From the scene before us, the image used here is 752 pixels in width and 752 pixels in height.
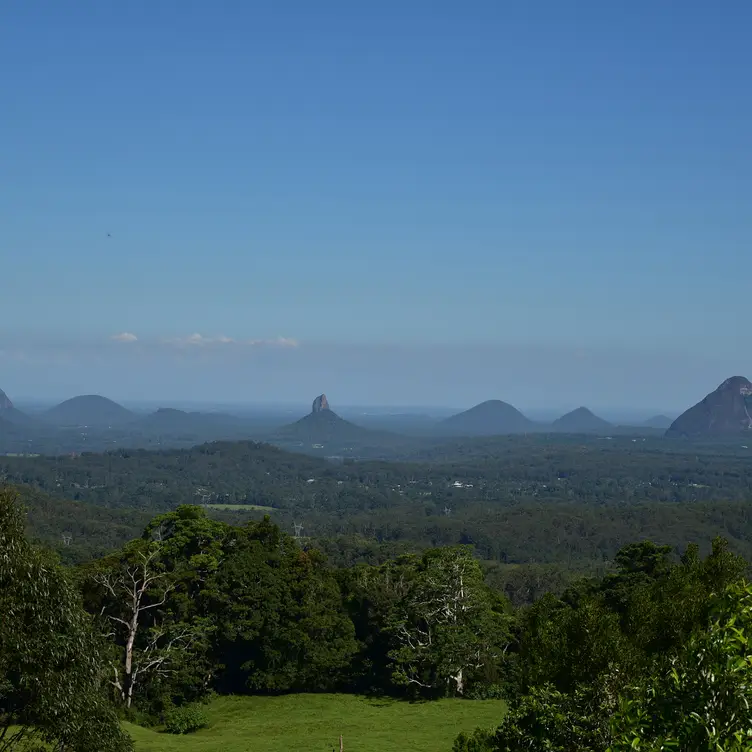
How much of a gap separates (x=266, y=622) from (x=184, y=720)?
581 centimetres

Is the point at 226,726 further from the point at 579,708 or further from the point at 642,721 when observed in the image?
the point at 642,721

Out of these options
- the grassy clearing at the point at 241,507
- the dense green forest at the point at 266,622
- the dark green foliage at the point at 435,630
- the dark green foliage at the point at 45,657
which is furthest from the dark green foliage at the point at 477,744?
the grassy clearing at the point at 241,507

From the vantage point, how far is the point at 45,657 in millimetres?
13906

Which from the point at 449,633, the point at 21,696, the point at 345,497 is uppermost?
the point at 21,696

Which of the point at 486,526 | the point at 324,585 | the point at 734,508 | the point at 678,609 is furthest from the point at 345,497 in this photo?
the point at 678,609

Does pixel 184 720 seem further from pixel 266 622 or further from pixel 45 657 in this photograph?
pixel 45 657

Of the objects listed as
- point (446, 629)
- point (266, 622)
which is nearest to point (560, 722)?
point (446, 629)

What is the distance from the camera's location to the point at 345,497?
193375 mm

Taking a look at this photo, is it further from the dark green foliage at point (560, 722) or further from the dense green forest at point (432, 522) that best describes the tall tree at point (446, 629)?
the dense green forest at point (432, 522)

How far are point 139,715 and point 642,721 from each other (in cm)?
2498

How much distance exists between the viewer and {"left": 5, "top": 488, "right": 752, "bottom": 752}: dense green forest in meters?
14.2

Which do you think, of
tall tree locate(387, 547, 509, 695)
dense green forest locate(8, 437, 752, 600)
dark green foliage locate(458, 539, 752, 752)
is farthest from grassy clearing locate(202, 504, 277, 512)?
dark green foliage locate(458, 539, 752, 752)

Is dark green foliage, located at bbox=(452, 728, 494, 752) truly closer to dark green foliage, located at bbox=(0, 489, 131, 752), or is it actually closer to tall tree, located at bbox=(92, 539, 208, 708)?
dark green foliage, located at bbox=(0, 489, 131, 752)

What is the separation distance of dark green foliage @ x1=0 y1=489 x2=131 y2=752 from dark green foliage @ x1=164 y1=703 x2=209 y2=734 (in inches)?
535
